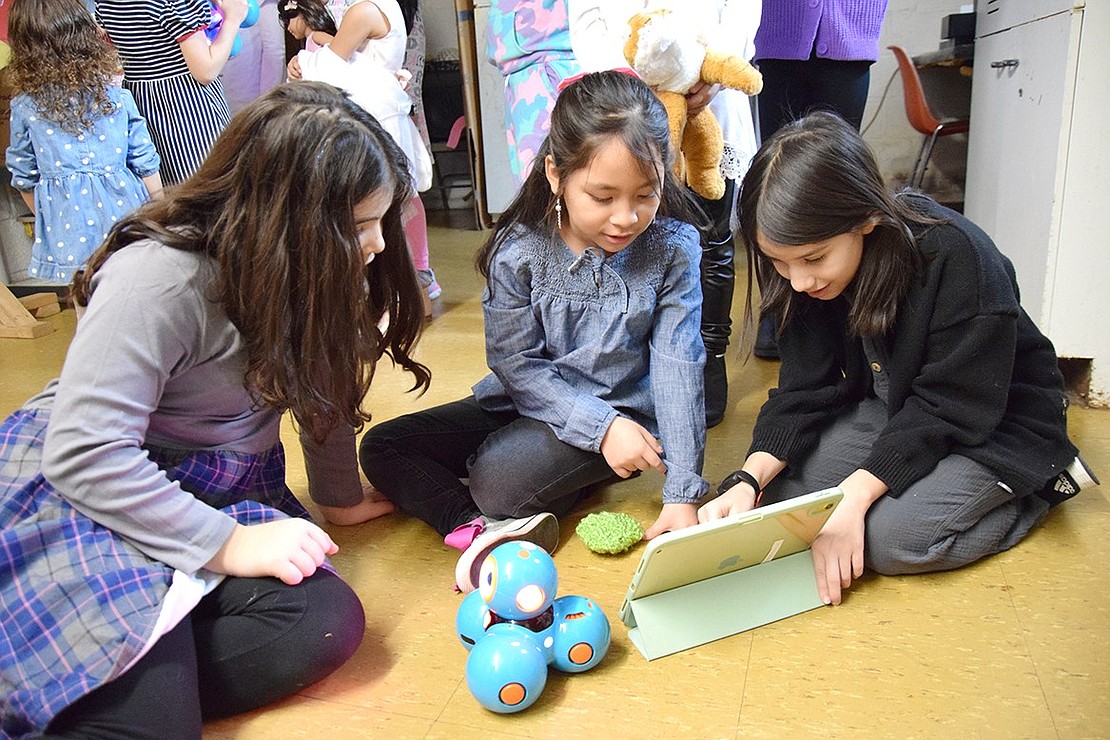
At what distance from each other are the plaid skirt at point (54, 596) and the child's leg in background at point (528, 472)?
1.50 feet

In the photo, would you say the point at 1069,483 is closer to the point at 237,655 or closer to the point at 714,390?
the point at 714,390

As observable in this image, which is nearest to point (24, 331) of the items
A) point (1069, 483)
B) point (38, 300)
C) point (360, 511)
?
point (38, 300)

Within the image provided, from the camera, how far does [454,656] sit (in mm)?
978

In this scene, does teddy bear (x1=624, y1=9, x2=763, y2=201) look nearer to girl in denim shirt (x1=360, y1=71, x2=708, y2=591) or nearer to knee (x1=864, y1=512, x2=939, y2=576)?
girl in denim shirt (x1=360, y1=71, x2=708, y2=591)

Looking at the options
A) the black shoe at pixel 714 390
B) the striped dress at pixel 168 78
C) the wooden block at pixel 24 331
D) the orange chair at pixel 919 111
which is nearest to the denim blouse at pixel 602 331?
the black shoe at pixel 714 390

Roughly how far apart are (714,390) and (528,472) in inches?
19.4

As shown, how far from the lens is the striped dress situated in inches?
75.4

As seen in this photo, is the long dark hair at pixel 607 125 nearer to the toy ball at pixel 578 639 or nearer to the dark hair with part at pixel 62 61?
the toy ball at pixel 578 639

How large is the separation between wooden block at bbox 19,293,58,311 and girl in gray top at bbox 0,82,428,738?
184 centimetres

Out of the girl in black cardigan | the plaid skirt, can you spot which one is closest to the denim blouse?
the girl in black cardigan

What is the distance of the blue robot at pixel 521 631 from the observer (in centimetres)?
85

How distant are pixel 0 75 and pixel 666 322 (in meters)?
2.29

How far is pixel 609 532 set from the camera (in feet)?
3.82

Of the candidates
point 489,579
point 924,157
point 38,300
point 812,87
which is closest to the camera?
point 489,579
